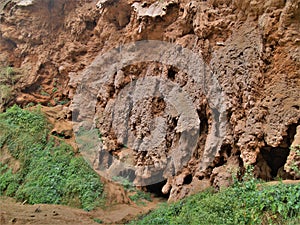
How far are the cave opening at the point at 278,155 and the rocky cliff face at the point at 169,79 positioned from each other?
24mm

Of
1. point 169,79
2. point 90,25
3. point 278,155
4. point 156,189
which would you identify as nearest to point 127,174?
point 156,189

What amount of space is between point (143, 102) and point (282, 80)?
6.80 m

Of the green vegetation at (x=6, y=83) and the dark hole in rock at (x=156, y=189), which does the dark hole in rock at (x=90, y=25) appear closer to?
the green vegetation at (x=6, y=83)

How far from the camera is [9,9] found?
17766 mm

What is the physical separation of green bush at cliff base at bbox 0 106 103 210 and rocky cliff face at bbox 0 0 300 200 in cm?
181

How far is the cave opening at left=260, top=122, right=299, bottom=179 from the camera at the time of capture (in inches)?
257

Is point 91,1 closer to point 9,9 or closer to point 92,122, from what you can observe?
point 9,9

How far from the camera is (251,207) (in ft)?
15.7

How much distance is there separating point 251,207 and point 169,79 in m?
7.58

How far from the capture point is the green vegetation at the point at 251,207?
424 cm

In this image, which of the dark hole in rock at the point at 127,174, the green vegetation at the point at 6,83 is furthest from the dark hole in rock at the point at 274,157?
the green vegetation at the point at 6,83

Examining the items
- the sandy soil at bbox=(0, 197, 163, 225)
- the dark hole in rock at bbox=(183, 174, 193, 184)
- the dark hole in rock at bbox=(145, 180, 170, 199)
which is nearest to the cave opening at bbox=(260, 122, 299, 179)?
the dark hole in rock at bbox=(183, 174, 193, 184)

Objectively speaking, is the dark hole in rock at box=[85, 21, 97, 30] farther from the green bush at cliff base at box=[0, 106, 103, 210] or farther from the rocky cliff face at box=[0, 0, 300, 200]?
the green bush at cliff base at box=[0, 106, 103, 210]

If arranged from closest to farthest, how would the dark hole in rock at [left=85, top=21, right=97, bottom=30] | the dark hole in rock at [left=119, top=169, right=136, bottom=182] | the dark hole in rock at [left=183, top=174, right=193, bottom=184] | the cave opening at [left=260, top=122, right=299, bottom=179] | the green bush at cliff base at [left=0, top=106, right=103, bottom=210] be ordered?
the cave opening at [left=260, top=122, right=299, bottom=179]
the dark hole in rock at [left=183, top=174, right=193, bottom=184]
the green bush at cliff base at [left=0, top=106, right=103, bottom=210]
the dark hole in rock at [left=119, top=169, right=136, bottom=182]
the dark hole in rock at [left=85, top=21, right=97, bottom=30]
